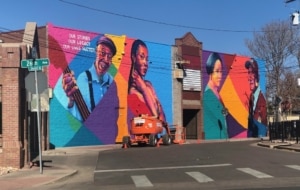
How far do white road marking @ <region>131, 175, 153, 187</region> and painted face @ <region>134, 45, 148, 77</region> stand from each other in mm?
27287

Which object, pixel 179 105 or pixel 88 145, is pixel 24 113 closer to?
pixel 88 145

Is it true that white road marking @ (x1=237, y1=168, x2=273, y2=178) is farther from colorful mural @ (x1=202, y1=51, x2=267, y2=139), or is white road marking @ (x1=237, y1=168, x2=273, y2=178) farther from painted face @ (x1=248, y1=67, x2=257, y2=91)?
painted face @ (x1=248, y1=67, x2=257, y2=91)

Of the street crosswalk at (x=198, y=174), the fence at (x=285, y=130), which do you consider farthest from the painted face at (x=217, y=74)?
the street crosswalk at (x=198, y=174)

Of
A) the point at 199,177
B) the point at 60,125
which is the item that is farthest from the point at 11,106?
the point at 60,125

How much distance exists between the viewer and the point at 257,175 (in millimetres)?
15523

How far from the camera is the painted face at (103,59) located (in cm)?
3941

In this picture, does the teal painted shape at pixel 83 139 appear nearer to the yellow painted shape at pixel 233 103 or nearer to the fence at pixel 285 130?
the fence at pixel 285 130

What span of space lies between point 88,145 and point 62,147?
99.9 inches

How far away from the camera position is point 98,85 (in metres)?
39.3

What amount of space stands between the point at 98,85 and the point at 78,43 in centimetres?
365

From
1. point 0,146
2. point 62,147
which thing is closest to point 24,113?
point 0,146

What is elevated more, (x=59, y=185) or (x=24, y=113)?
(x=24, y=113)

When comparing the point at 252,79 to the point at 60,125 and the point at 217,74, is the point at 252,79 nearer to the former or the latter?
the point at 217,74

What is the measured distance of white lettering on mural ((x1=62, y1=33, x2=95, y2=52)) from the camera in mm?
37438
